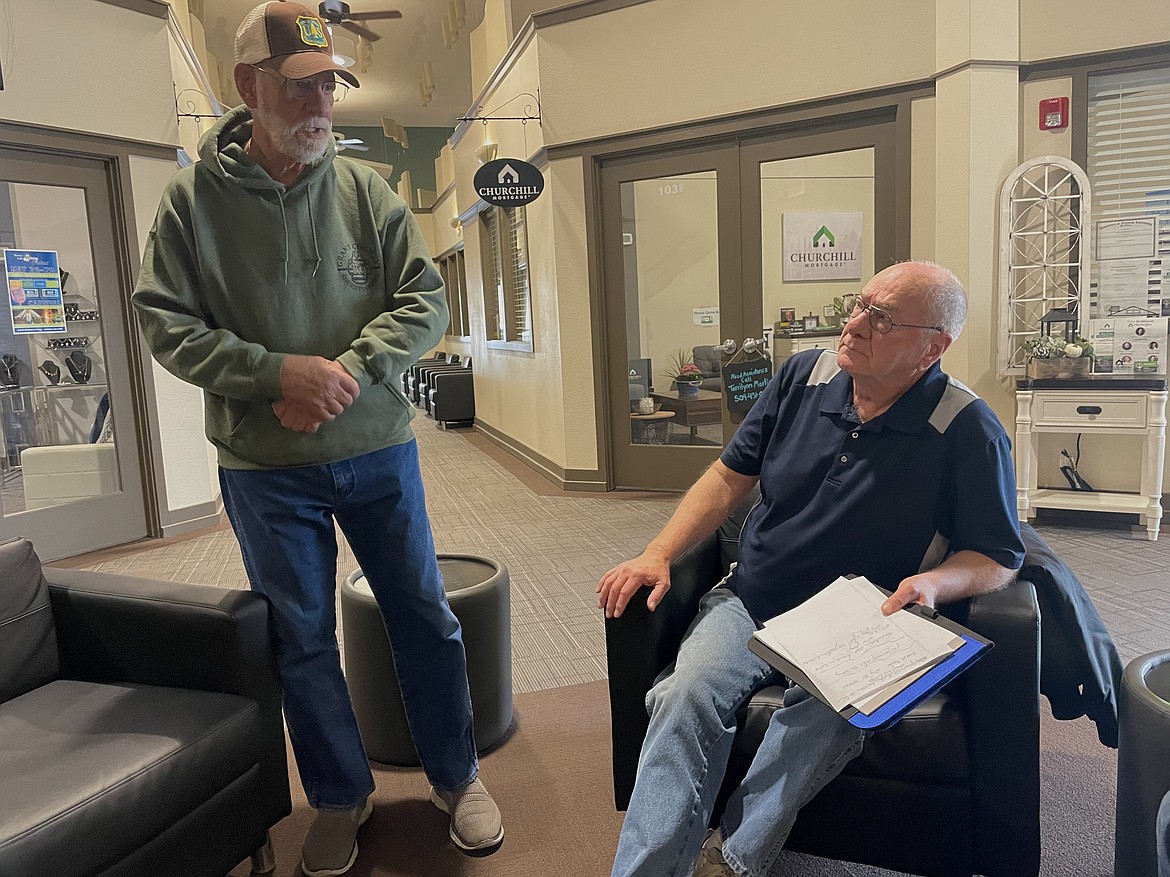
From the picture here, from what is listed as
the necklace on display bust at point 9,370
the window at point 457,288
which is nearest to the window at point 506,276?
the window at point 457,288

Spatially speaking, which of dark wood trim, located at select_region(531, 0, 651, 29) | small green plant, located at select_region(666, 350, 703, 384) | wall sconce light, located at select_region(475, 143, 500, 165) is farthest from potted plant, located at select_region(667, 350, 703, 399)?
wall sconce light, located at select_region(475, 143, 500, 165)

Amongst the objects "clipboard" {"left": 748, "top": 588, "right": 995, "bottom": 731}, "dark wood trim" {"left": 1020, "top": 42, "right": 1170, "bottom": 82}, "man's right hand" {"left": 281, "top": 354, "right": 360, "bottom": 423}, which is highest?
"dark wood trim" {"left": 1020, "top": 42, "right": 1170, "bottom": 82}

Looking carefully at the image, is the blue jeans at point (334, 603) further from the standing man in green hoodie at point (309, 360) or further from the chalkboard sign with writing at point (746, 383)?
the chalkboard sign with writing at point (746, 383)

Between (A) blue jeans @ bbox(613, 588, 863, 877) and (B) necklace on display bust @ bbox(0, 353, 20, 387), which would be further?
(B) necklace on display bust @ bbox(0, 353, 20, 387)

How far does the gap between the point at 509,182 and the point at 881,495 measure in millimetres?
4388

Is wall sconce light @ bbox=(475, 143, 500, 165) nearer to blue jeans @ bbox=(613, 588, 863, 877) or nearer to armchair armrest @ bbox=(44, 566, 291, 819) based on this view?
armchair armrest @ bbox=(44, 566, 291, 819)

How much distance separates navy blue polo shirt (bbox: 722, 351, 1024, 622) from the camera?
1.61 metres

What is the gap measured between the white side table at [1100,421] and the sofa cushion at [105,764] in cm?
378

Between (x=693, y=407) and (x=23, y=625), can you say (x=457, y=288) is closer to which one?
(x=693, y=407)

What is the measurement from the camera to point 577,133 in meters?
5.31

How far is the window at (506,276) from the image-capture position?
6695 millimetres

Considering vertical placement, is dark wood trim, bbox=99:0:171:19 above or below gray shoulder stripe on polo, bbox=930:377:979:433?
above

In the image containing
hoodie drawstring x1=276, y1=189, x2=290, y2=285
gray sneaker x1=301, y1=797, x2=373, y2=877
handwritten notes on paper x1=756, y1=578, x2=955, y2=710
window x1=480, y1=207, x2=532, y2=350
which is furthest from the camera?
window x1=480, y1=207, x2=532, y2=350

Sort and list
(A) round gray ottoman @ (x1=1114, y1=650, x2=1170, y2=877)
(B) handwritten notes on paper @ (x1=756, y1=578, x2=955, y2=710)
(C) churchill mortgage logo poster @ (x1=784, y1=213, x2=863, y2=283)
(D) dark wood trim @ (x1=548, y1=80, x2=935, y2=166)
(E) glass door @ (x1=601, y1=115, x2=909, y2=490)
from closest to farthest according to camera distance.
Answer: (A) round gray ottoman @ (x1=1114, y1=650, x2=1170, y2=877) < (B) handwritten notes on paper @ (x1=756, y1=578, x2=955, y2=710) < (D) dark wood trim @ (x1=548, y1=80, x2=935, y2=166) < (E) glass door @ (x1=601, y1=115, x2=909, y2=490) < (C) churchill mortgage logo poster @ (x1=784, y1=213, x2=863, y2=283)
